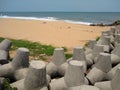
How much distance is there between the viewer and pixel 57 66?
4633mm

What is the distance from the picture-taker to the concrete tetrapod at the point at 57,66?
14.8ft

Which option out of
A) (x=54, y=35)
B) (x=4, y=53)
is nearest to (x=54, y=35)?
(x=54, y=35)

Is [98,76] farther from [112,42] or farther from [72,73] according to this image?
[112,42]

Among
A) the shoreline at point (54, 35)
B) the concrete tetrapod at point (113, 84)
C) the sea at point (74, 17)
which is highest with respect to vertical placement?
the concrete tetrapod at point (113, 84)

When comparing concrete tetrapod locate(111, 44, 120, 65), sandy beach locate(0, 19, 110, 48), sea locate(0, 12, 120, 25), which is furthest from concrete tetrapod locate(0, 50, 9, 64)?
sea locate(0, 12, 120, 25)

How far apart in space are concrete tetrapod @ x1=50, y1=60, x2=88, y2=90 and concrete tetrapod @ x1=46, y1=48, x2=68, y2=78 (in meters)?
0.76

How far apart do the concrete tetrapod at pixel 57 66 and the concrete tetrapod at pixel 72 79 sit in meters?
0.76

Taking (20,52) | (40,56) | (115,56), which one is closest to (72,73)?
(20,52)

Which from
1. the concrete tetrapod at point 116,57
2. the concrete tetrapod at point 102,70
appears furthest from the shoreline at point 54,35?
the concrete tetrapod at point 102,70

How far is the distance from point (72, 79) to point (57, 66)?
1.08 m

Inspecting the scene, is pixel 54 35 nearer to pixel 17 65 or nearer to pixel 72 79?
pixel 17 65

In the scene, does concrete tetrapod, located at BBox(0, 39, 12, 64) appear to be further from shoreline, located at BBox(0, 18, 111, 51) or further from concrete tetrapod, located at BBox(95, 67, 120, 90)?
shoreline, located at BBox(0, 18, 111, 51)

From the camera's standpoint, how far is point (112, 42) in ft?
21.8

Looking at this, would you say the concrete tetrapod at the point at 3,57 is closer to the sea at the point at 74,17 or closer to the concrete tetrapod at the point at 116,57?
Result: the concrete tetrapod at the point at 116,57
